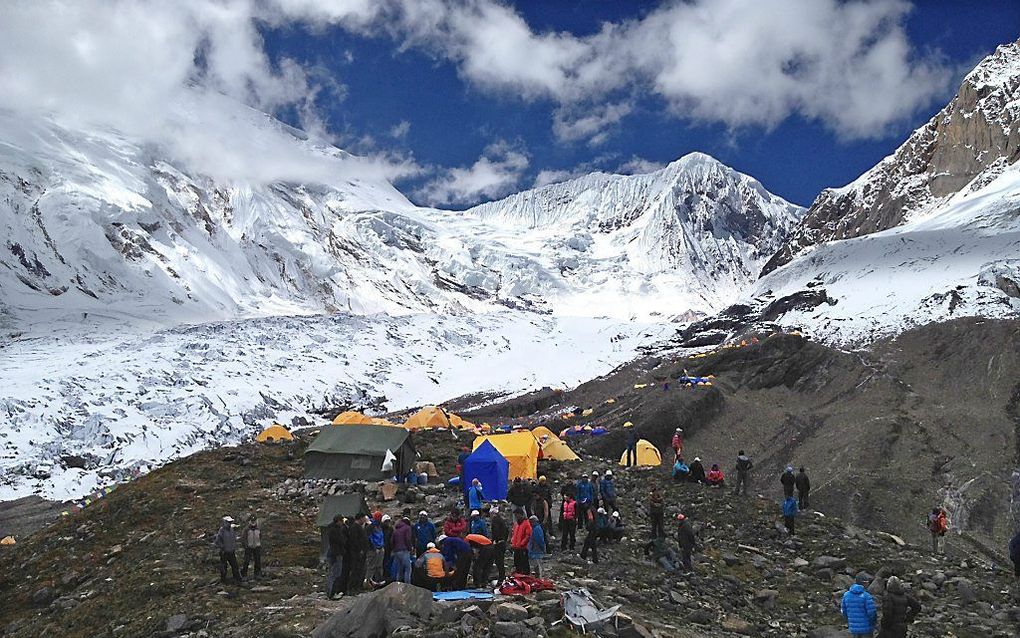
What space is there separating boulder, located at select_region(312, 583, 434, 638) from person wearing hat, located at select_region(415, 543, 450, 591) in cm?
223

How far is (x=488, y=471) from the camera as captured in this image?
2241cm

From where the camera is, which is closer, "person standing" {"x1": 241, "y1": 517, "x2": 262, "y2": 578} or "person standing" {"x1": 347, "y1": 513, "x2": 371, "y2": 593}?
"person standing" {"x1": 347, "y1": 513, "x2": 371, "y2": 593}

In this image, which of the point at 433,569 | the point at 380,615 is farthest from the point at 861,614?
the point at 380,615

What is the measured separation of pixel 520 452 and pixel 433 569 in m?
13.6

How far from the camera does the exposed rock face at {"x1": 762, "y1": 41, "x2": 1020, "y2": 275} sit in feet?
427

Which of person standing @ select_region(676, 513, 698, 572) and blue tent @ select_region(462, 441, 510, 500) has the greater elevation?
blue tent @ select_region(462, 441, 510, 500)

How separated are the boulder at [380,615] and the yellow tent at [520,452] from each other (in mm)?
15203

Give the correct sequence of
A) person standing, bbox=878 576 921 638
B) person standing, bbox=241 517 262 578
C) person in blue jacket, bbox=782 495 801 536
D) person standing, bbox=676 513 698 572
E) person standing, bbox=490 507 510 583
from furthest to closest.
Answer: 1. person in blue jacket, bbox=782 495 801 536
2. person standing, bbox=676 513 698 572
3. person standing, bbox=241 517 262 578
4. person standing, bbox=490 507 510 583
5. person standing, bbox=878 576 921 638

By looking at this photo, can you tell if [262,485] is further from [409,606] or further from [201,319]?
[201,319]

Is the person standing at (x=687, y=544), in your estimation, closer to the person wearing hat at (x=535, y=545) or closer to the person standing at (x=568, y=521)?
the person standing at (x=568, y=521)

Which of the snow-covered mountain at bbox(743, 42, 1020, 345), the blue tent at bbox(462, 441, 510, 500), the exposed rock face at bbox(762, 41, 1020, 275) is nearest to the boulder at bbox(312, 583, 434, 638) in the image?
the blue tent at bbox(462, 441, 510, 500)

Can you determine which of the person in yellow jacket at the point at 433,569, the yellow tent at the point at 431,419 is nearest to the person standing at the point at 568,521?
the person in yellow jacket at the point at 433,569

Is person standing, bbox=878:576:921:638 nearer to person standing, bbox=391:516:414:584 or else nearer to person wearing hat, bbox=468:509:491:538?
person wearing hat, bbox=468:509:491:538

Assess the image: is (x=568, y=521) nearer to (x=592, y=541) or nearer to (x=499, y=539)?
(x=592, y=541)
